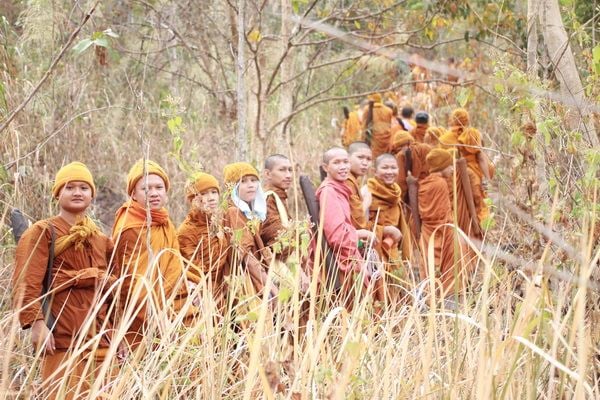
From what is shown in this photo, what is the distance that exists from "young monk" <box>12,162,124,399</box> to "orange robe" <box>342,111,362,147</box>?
25.9 ft

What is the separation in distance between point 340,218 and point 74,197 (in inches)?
65.6

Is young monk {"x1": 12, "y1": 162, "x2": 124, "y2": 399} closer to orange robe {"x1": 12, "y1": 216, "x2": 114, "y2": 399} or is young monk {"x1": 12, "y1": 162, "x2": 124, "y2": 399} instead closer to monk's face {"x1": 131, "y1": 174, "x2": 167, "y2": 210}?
orange robe {"x1": 12, "y1": 216, "x2": 114, "y2": 399}

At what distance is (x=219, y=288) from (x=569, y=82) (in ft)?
5.99

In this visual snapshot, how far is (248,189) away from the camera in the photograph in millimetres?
5836

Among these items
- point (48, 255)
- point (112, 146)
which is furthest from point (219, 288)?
point (112, 146)

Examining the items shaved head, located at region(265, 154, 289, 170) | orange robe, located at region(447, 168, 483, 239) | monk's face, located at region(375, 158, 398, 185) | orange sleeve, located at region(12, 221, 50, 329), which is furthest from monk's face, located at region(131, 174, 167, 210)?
orange robe, located at region(447, 168, 483, 239)

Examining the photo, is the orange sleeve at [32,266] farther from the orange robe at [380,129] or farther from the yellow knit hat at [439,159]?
the orange robe at [380,129]

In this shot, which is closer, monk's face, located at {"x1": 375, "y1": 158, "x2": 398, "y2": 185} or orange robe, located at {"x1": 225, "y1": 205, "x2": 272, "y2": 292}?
orange robe, located at {"x1": 225, "y1": 205, "x2": 272, "y2": 292}

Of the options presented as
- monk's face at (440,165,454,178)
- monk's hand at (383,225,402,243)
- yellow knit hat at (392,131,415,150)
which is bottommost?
monk's hand at (383,225,402,243)

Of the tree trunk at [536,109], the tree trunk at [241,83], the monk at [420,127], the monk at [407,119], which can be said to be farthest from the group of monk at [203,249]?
the monk at [407,119]

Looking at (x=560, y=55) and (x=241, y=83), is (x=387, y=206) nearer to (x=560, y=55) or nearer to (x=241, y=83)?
(x=241, y=83)

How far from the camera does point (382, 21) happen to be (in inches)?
367

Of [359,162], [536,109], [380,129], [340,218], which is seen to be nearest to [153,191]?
[340,218]

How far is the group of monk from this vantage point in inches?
138
